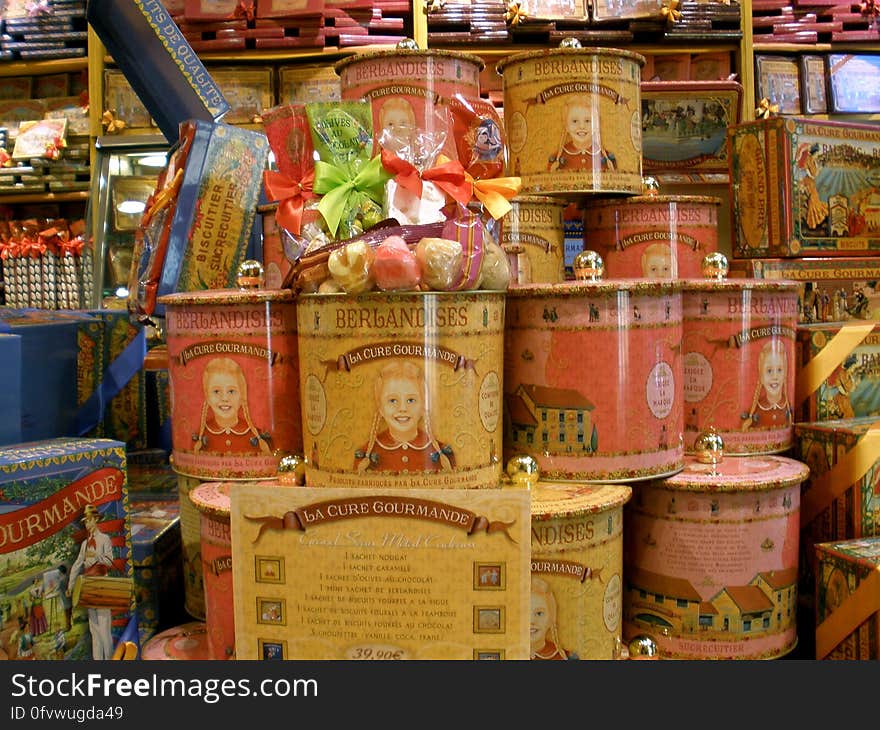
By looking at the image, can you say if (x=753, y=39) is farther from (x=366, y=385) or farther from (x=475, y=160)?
(x=366, y=385)

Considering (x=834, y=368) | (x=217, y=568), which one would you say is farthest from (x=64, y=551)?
(x=834, y=368)

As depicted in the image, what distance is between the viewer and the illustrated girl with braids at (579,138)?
1.78m

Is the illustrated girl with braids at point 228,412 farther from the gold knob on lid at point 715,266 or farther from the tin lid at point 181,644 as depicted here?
the gold knob on lid at point 715,266

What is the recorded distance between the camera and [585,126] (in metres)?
1.78

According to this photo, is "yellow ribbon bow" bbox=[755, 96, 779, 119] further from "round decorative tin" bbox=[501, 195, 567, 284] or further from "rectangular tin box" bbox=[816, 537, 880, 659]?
"rectangular tin box" bbox=[816, 537, 880, 659]

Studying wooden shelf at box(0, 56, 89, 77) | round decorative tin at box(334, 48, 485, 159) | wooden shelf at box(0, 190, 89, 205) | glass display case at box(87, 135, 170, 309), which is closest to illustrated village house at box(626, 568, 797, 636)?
round decorative tin at box(334, 48, 485, 159)

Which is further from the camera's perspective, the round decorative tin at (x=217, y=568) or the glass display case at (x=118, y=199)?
the glass display case at (x=118, y=199)

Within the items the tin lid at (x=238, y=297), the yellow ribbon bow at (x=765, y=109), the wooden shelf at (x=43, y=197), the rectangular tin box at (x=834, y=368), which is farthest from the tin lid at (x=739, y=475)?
the wooden shelf at (x=43, y=197)

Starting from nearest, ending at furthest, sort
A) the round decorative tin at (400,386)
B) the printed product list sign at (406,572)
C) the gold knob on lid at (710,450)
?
the printed product list sign at (406,572) → the round decorative tin at (400,386) → the gold knob on lid at (710,450)

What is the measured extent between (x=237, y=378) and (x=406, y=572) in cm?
60

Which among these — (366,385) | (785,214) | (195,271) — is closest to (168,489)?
(195,271)

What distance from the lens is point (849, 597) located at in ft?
5.19

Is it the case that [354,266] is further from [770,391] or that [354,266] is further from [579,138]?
[770,391]

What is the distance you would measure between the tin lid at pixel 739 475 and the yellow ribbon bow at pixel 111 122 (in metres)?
2.82
